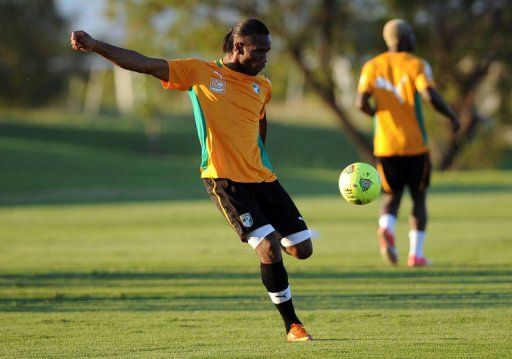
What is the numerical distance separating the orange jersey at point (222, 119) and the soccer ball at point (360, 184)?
1.03 metres

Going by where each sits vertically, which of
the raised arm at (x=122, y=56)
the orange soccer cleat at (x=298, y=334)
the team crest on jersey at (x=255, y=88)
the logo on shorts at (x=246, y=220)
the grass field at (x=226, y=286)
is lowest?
the grass field at (x=226, y=286)

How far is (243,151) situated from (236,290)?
2.90 metres

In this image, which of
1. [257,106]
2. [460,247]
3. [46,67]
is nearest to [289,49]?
[46,67]

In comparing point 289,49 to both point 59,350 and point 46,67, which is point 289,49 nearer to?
point 46,67

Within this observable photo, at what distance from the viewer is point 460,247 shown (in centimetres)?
1484

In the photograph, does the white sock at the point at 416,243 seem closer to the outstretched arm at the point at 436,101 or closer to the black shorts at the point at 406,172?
the black shorts at the point at 406,172

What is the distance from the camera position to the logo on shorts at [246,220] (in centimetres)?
790

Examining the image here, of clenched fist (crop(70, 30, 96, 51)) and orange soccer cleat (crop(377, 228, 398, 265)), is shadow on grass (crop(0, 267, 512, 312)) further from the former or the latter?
clenched fist (crop(70, 30, 96, 51))

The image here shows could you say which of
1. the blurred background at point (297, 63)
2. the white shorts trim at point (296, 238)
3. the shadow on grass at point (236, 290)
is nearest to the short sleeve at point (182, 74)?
the white shorts trim at point (296, 238)

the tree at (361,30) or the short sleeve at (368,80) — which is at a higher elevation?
the short sleeve at (368,80)

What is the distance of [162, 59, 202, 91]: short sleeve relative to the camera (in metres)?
8.02

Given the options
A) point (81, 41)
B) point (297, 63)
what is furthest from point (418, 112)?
point (297, 63)

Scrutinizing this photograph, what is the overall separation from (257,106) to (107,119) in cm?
6322

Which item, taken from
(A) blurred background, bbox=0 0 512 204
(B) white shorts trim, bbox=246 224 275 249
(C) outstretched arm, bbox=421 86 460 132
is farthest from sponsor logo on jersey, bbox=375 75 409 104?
(A) blurred background, bbox=0 0 512 204
